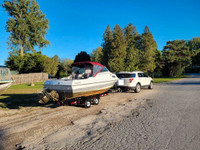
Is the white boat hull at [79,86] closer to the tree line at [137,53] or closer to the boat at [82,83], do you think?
the boat at [82,83]

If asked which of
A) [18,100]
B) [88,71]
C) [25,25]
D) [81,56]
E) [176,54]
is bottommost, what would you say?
[18,100]

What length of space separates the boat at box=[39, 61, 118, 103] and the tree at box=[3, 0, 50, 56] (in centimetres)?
2957

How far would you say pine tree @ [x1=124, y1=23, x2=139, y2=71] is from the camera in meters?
28.4

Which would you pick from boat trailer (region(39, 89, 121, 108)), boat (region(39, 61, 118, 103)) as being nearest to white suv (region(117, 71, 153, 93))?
boat (region(39, 61, 118, 103))

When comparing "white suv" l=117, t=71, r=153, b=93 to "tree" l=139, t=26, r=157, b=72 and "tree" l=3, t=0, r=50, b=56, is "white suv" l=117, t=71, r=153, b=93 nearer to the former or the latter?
"tree" l=139, t=26, r=157, b=72

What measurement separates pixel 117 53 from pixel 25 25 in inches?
832

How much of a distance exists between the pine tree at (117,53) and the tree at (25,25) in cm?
1746

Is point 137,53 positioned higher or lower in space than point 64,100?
higher

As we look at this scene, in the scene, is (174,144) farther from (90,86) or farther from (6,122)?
(6,122)

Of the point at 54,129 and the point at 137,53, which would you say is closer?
the point at 54,129

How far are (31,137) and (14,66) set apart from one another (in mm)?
32016

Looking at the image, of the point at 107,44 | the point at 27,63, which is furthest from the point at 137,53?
the point at 27,63

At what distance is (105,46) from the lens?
31234 mm

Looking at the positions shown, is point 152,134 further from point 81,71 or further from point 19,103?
point 19,103
